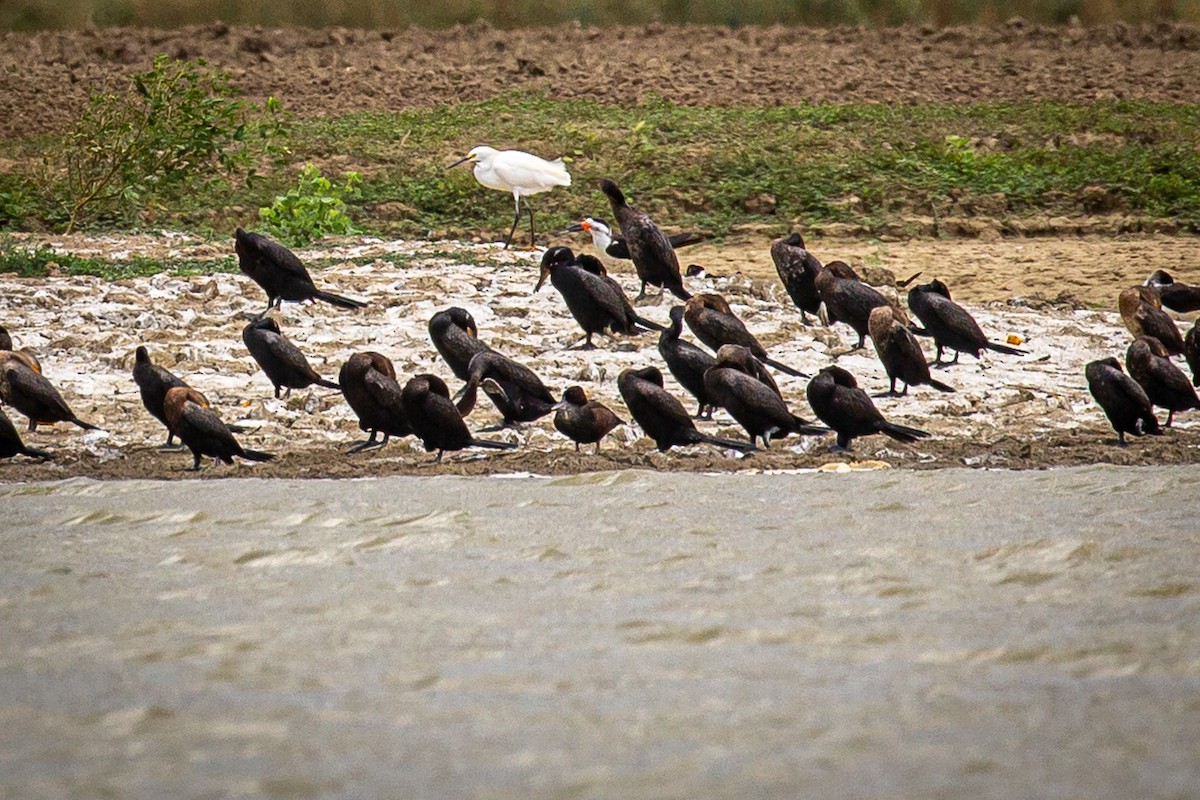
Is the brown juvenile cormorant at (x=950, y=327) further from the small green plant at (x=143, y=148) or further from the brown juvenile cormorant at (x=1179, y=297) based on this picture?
the small green plant at (x=143, y=148)

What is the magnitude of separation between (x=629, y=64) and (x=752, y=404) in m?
13.0

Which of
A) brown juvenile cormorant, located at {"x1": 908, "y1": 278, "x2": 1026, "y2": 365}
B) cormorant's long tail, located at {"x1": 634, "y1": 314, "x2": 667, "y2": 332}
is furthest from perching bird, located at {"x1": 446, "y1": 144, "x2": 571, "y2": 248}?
brown juvenile cormorant, located at {"x1": 908, "y1": 278, "x2": 1026, "y2": 365}

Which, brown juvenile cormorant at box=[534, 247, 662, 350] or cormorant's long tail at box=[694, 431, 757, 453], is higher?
brown juvenile cormorant at box=[534, 247, 662, 350]

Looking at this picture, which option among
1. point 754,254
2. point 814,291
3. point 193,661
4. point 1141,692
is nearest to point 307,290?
point 814,291

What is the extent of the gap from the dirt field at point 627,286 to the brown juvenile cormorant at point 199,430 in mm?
105

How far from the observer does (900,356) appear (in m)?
8.20

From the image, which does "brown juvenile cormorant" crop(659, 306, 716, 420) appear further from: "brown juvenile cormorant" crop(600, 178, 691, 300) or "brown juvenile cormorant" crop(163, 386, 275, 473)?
"brown juvenile cormorant" crop(163, 386, 275, 473)

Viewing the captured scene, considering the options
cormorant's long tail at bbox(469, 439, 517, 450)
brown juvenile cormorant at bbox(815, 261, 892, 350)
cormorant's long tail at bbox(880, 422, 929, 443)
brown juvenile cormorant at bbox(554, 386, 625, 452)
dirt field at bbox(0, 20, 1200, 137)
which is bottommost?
cormorant's long tail at bbox(469, 439, 517, 450)

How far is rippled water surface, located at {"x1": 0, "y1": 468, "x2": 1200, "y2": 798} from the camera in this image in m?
3.45

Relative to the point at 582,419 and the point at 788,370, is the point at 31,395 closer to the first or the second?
the point at 582,419

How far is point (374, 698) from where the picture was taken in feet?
12.8

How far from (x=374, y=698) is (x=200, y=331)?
219 inches

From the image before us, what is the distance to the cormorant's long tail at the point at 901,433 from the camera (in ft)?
24.1

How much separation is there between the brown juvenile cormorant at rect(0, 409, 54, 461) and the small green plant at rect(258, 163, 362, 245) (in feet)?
16.1
